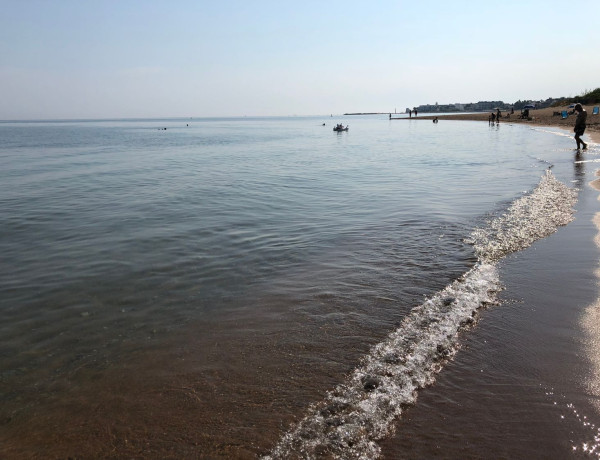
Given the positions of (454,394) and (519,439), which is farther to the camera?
(454,394)

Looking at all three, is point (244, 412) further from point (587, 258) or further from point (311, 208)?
point (311, 208)

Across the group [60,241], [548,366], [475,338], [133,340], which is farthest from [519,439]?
[60,241]

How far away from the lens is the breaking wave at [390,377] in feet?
11.9

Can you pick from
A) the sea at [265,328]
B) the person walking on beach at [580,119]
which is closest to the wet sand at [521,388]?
the sea at [265,328]

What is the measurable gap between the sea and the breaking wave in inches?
0.8

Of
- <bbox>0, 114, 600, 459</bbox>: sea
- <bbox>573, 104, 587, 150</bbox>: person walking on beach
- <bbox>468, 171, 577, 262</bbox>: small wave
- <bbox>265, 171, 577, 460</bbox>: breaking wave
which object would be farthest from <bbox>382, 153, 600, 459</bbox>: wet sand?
<bbox>573, 104, 587, 150</bbox>: person walking on beach

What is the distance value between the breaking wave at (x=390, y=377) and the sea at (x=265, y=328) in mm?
21

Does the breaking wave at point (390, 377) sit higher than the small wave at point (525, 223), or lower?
lower

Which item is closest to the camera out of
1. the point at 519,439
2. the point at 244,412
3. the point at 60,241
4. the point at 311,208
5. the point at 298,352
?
the point at 519,439

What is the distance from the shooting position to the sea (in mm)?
3777

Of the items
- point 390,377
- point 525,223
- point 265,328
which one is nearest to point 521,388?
point 390,377

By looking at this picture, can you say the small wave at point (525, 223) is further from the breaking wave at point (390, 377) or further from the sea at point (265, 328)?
the breaking wave at point (390, 377)

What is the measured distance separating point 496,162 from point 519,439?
82.7 ft

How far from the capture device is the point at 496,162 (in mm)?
25500
